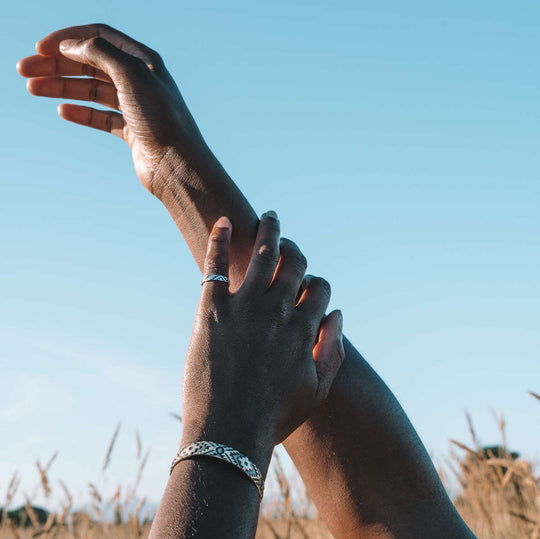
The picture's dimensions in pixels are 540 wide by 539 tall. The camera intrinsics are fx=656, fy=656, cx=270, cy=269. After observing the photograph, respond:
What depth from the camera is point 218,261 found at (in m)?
1.27

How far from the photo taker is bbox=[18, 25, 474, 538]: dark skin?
5.01 feet

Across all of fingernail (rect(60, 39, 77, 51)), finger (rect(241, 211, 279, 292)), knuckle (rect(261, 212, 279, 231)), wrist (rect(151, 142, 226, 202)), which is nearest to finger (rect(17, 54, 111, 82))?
fingernail (rect(60, 39, 77, 51))

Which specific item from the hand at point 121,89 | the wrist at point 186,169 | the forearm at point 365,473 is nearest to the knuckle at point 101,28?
the hand at point 121,89

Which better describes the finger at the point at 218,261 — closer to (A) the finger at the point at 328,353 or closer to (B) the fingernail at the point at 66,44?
(A) the finger at the point at 328,353

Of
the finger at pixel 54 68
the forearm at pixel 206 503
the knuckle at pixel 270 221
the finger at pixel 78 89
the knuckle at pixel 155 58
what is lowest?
the forearm at pixel 206 503

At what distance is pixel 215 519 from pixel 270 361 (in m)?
0.28

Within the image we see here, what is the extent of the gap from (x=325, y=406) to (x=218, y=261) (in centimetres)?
49

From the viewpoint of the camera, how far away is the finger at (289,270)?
1.23m

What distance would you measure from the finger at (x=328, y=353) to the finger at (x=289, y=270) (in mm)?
126

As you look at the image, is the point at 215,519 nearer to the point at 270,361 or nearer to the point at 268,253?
the point at 270,361

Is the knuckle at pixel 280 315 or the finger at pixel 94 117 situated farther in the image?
the finger at pixel 94 117

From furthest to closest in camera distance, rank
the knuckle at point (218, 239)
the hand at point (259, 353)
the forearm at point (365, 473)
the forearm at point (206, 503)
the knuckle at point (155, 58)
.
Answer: the knuckle at point (155, 58) → the forearm at point (365, 473) → the knuckle at point (218, 239) → the hand at point (259, 353) → the forearm at point (206, 503)

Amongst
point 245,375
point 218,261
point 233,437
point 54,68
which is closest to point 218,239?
point 218,261

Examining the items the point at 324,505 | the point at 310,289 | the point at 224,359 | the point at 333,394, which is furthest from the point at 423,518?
the point at 224,359
